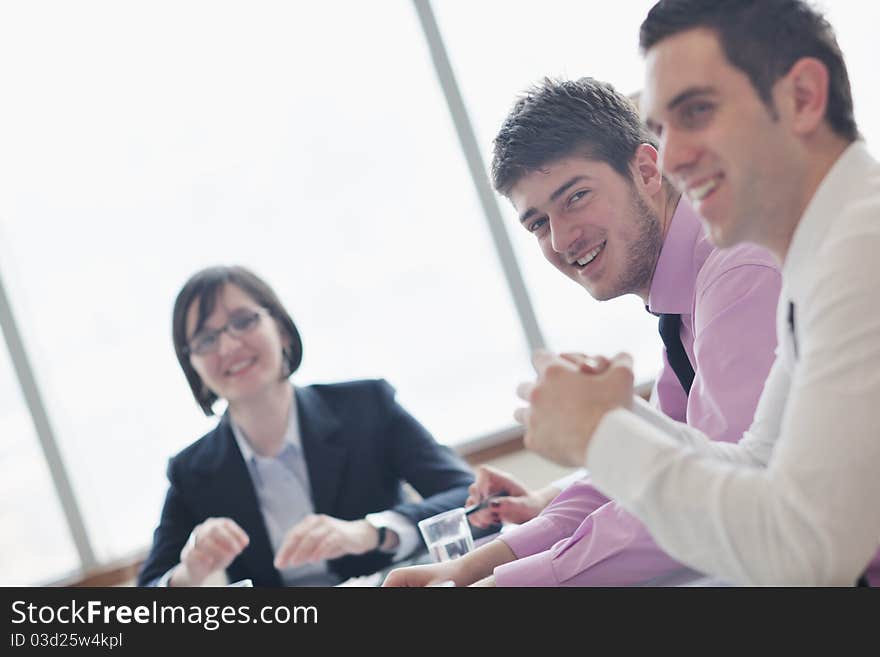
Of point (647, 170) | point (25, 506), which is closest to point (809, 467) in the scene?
point (647, 170)

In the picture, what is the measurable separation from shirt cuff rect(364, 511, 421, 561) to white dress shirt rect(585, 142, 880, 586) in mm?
1581

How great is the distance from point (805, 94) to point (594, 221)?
0.77 m

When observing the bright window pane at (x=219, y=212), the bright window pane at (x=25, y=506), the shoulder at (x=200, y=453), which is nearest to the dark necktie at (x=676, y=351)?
Answer: the shoulder at (x=200, y=453)

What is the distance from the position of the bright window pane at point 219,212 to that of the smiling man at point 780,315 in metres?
3.16

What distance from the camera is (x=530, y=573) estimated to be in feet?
4.15

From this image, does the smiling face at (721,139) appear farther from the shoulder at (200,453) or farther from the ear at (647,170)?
the shoulder at (200,453)

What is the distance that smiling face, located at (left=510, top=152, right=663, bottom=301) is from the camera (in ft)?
5.23

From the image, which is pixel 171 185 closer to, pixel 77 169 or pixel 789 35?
pixel 77 169

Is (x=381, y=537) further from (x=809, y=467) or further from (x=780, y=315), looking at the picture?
(x=809, y=467)

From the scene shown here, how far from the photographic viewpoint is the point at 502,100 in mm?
4098

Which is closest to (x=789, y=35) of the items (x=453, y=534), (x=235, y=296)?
(x=453, y=534)

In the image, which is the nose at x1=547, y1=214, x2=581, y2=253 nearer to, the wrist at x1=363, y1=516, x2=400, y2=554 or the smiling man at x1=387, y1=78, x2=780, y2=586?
the smiling man at x1=387, y1=78, x2=780, y2=586

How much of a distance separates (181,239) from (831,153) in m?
3.51

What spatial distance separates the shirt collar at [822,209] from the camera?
2.70 ft
